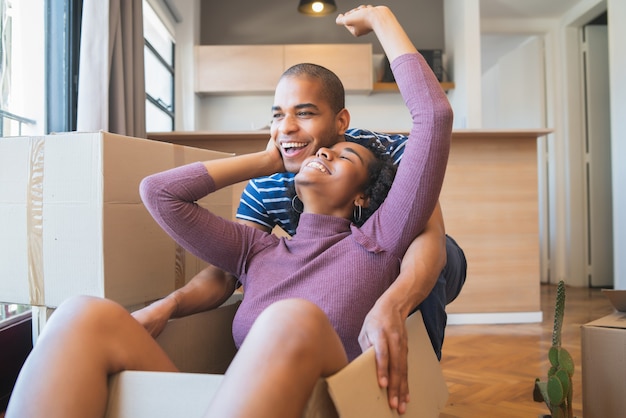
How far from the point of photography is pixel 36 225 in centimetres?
125

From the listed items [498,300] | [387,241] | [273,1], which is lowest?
[498,300]

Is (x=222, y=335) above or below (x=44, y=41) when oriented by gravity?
below

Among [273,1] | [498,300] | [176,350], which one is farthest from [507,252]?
[273,1]

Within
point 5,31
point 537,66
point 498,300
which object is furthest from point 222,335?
→ point 537,66

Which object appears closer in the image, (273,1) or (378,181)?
(378,181)

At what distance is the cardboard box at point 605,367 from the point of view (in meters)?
1.36

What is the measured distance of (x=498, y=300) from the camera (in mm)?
3281

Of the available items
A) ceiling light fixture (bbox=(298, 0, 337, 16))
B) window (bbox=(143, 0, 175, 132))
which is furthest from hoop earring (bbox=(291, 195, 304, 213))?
ceiling light fixture (bbox=(298, 0, 337, 16))

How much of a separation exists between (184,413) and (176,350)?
39cm

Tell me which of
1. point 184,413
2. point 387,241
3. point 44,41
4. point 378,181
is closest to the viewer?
point 184,413

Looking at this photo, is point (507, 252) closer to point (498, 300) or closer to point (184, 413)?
point (498, 300)

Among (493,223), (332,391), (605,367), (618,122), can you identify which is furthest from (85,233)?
(618,122)

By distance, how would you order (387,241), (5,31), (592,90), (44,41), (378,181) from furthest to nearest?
1. (592,90)
2. (44,41)
3. (5,31)
4. (378,181)
5. (387,241)

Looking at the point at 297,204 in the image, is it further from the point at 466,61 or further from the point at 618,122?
the point at 466,61
